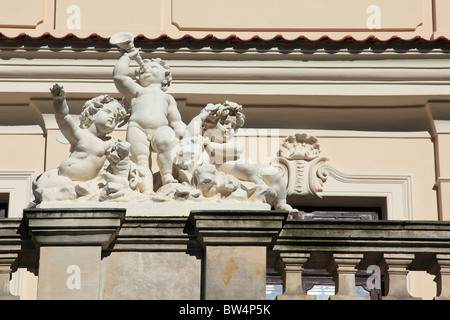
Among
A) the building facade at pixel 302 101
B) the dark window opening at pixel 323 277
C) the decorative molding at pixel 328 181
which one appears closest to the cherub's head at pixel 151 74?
the dark window opening at pixel 323 277

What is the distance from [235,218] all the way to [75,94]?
5.88 meters

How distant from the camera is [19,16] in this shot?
1566 cm

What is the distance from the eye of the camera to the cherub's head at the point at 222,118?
9.82 m

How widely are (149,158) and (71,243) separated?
1075 millimetres

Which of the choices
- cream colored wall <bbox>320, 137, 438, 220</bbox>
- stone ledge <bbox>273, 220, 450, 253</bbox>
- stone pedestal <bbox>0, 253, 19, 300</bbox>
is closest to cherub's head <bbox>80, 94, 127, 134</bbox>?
stone pedestal <bbox>0, 253, 19, 300</bbox>

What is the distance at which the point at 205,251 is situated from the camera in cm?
898

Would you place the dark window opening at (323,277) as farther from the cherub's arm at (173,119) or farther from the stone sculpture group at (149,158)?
the stone sculpture group at (149,158)

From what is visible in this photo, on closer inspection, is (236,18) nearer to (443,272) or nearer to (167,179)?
(167,179)

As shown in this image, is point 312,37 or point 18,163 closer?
point 18,163

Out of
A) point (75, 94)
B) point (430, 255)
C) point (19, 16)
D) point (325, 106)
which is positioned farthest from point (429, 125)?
point (430, 255)

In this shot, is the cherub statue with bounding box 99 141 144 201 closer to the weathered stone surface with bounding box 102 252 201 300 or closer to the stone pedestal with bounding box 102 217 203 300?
the stone pedestal with bounding box 102 217 203 300

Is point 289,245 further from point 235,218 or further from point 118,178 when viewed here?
point 118,178

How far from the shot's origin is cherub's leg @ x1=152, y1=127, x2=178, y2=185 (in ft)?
31.0

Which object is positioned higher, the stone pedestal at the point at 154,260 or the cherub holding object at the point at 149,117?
the cherub holding object at the point at 149,117
